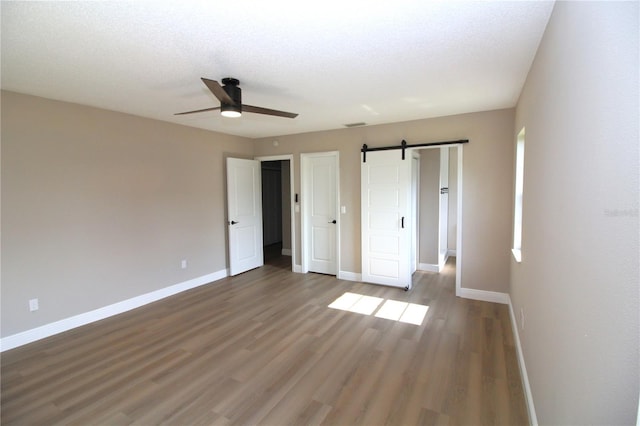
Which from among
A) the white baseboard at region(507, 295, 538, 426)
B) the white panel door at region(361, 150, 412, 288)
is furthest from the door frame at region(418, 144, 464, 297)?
the white baseboard at region(507, 295, 538, 426)

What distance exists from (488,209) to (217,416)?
3.92 meters

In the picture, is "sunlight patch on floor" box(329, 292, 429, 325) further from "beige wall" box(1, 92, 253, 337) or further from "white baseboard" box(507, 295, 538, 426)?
"beige wall" box(1, 92, 253, 337)

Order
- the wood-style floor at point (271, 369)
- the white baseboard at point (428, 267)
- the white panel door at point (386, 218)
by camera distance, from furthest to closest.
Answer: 1. the white baseboard at point (428, 267)
2. the white panel door at point (386, 218)
3. the wood-style floor at point (271, 369)

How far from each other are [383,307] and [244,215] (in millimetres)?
3134

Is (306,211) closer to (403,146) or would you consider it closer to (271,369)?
(403,146)

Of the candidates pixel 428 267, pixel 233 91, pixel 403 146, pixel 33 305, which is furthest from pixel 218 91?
pixel 428 267

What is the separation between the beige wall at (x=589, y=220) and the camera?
2.71ft

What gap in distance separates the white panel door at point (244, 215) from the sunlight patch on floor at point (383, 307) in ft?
7.36

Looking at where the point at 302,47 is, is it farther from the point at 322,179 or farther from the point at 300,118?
the point at 322,179

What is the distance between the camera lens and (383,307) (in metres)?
4.05

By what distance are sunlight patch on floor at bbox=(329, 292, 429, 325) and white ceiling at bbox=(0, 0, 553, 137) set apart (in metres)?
2.60

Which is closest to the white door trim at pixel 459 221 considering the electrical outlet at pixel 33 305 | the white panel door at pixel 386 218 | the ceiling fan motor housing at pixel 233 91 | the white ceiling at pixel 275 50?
the white panel door at pixel 386 218

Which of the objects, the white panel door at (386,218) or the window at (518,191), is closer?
the window at (518,191)

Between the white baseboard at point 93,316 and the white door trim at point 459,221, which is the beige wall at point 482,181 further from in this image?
the white baseboard at point 93,316
